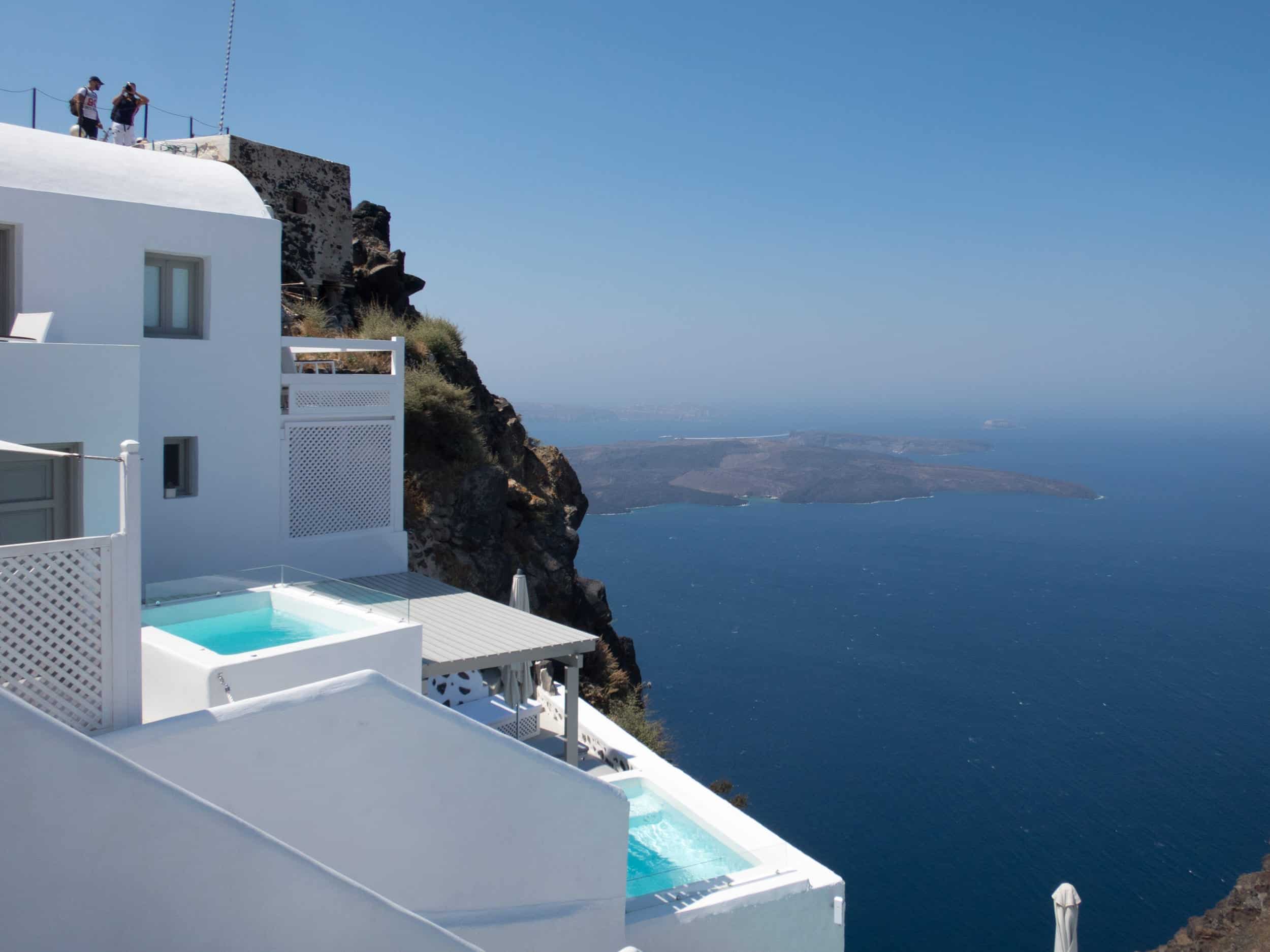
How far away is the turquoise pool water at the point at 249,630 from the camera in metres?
7.14

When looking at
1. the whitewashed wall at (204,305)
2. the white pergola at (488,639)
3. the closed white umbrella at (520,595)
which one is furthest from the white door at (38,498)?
the closed white umbrella at (520,595)

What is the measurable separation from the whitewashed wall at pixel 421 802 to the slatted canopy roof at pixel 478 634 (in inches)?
76.3

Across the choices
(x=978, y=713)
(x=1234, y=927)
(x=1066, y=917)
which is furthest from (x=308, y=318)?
(x=978, y=713)

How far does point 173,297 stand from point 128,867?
790cm

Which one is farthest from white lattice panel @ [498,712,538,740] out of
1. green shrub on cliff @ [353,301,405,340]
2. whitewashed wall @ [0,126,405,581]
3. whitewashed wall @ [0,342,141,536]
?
green shrub on cliff @ [353,301,405,340]

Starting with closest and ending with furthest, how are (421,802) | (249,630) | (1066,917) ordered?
(421,802) < (249,630) < (1066,917)

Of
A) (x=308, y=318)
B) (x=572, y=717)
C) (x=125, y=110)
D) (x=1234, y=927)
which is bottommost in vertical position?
(x=1234, y=927)

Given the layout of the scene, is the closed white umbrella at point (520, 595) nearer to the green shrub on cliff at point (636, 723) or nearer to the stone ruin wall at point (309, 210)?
the green shrub on cliff at point (636, 723)

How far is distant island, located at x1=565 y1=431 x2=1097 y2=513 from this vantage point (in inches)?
5182

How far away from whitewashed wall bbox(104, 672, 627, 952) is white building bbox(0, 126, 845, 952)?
0.02 m

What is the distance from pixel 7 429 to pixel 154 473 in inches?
106

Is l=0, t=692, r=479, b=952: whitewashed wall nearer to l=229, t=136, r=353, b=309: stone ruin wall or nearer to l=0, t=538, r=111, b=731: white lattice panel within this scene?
l=0, t=538, r=111, b=731: white lattice panel

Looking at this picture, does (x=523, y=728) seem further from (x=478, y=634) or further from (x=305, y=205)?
(x=305, y=205)

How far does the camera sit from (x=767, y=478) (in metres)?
148
